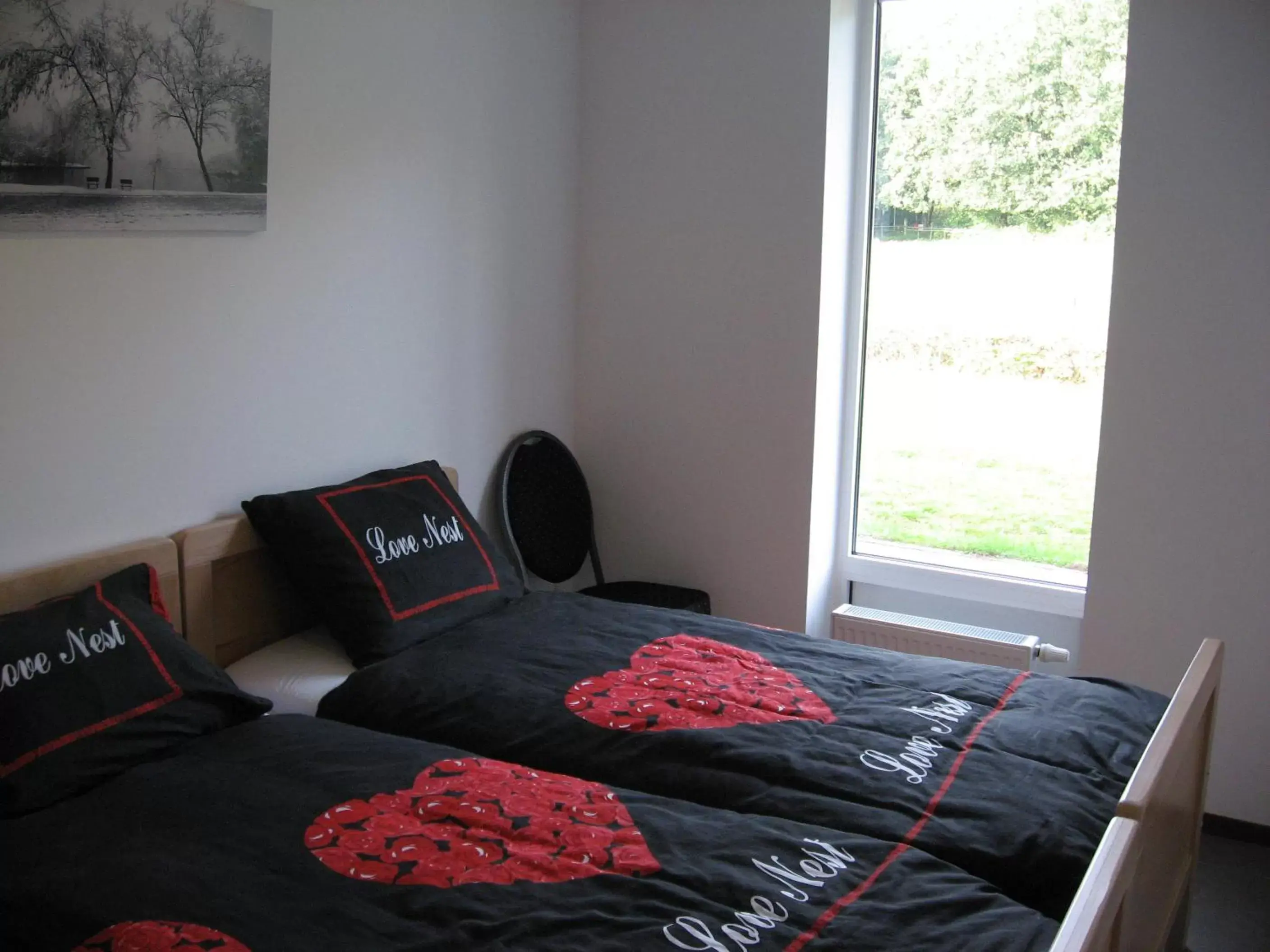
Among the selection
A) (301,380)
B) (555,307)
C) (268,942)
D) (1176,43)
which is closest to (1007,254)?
(1176,43)

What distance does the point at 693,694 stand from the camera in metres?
2.29

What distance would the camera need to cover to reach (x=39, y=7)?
2117 mm

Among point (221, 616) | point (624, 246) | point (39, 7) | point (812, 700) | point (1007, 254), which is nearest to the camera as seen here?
point (39, 7)

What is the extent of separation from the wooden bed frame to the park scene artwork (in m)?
0.65

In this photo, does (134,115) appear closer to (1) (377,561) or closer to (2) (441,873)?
(1) (377,561)

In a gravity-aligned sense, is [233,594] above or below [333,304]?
below

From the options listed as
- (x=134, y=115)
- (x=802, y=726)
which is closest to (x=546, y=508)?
(x=802, y=726)

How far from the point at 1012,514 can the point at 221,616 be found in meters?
2.20

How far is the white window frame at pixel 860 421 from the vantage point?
334cm

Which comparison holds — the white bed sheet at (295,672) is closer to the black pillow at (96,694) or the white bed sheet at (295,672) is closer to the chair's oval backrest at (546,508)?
the black pillow at (96,694)

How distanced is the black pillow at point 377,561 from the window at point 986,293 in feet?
4.73

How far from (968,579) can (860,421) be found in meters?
0.59

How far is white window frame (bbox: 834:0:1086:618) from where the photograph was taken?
334 cm

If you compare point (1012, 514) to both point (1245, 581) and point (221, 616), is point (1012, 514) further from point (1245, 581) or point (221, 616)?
point (221, 616)
